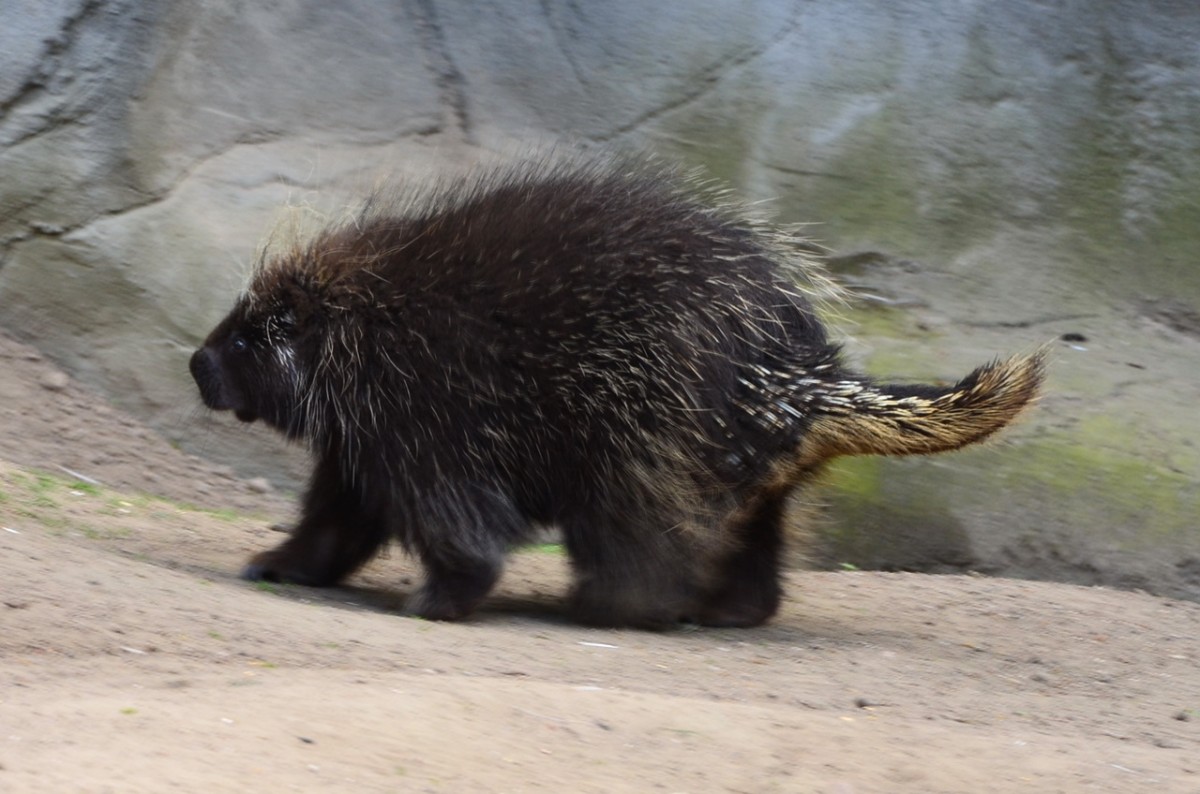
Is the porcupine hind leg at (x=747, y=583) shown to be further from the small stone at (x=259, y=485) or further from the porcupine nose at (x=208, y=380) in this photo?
the small stone at (x=259, y=485)

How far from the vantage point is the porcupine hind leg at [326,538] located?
457 centimetres

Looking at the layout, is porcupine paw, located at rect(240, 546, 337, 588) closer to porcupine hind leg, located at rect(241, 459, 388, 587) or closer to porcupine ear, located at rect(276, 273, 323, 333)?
porcupine hind leg, located at rect(241, 459, 388, 587)

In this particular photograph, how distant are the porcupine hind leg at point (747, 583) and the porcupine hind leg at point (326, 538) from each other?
1076 millimetres

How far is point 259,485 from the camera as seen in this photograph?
622cm

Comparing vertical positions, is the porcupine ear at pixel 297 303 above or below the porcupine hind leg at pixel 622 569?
above

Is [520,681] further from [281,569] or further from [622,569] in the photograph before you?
[281,569]

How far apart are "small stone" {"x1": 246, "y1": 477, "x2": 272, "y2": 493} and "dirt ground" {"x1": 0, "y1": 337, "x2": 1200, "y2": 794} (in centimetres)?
51

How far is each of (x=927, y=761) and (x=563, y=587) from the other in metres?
2.21

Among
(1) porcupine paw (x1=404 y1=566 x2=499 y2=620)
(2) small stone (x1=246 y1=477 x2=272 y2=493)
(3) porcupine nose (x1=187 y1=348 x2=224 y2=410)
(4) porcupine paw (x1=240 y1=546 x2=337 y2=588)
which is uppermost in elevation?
(3) porcupine nose (x1=187 y1=348 x2=224 y2=410)

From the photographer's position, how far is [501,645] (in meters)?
3.89

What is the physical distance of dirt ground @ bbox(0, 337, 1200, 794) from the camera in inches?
101

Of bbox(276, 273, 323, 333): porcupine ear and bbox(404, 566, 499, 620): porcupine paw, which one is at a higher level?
bbox(276, 273, 323, 333): porcupine ear

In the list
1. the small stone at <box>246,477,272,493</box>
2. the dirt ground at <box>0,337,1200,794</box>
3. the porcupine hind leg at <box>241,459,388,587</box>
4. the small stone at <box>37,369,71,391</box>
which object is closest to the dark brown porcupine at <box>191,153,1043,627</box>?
the porcupine hind leg at <box>241,459,388,587</box>

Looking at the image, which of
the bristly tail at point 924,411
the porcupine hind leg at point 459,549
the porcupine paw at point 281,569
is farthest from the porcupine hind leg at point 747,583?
the porcupine paw at point 281,569
